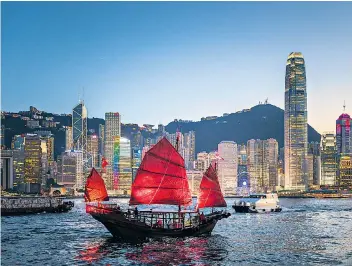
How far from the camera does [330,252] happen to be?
6206 centimetres

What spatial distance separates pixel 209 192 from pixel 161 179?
16838mm

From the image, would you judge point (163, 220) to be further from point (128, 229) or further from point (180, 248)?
point (180, 248)

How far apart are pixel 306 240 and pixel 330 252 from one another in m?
13.2

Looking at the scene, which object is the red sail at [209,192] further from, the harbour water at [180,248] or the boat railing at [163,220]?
the boat railing at [163,220]

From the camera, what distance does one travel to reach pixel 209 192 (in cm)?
8125

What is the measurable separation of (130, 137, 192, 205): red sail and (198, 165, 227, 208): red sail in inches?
457

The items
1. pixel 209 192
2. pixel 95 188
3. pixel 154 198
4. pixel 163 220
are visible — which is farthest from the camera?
pixel 95 188

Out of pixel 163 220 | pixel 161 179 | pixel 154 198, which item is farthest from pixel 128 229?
pixel 161 179

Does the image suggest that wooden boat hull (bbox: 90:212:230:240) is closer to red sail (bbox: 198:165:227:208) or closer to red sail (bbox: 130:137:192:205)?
red sail (bbox: 130:137:192:205)

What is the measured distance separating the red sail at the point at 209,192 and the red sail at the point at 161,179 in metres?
11.6

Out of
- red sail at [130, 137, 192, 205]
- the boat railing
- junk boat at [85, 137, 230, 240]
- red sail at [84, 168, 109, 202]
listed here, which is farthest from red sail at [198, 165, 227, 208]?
red sail at [84, 168, 109, 202]

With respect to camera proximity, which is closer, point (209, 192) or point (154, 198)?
point (154, 198)

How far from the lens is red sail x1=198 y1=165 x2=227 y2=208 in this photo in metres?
79.9

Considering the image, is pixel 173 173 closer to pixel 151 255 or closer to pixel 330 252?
pixel 151 255
